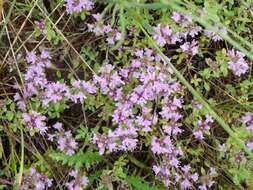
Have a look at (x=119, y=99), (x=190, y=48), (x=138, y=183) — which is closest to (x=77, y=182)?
(x=138, y=183)

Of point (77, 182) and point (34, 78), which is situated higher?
point (34, 78)

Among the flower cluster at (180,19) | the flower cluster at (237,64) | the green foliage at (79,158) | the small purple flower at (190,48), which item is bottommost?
the green foliage at (79,158)

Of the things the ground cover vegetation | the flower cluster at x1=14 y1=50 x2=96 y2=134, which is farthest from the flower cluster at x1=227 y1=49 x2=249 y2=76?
the flower cluster at x1=14 y1=50 x2=96 y2=134

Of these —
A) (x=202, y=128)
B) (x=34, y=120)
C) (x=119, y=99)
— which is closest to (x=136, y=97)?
(x=119, y=99)

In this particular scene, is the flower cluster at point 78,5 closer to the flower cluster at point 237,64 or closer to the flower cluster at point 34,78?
the flower cluster at point 34,78

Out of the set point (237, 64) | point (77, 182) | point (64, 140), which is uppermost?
point (237, 64)

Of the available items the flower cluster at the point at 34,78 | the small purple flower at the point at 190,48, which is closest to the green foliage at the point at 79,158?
the flower cluster at the point at 34,78

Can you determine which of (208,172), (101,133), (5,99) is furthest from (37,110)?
(208,172)

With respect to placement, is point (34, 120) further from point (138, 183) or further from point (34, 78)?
point (138, 183)
